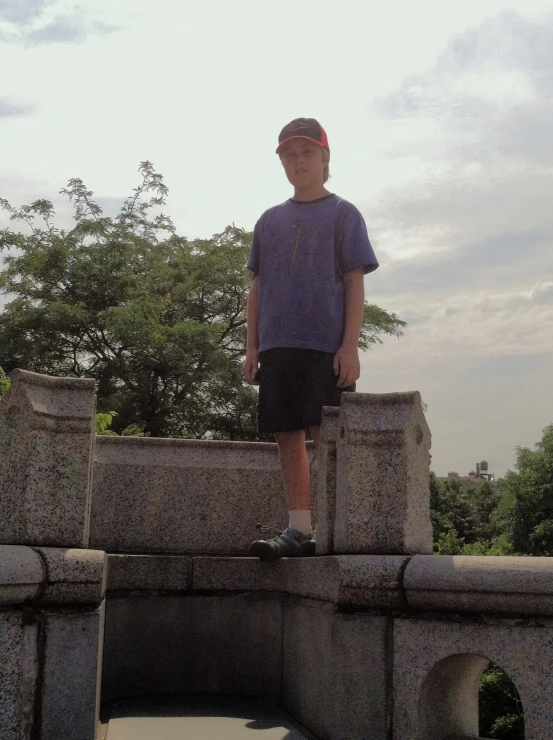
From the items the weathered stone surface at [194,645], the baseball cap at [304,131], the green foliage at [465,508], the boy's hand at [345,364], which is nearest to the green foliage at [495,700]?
the green foliage at [465,508]

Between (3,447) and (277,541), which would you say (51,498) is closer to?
(3,447)

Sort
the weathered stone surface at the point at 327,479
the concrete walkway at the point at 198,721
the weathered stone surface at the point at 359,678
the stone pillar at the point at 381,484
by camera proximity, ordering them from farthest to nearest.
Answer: the weathered stone surface at the point at 327,479, the concrete walkway at the point at 198,721, the stone pillar at the point at 381,484, the weathered stone surface at the point at 359,678

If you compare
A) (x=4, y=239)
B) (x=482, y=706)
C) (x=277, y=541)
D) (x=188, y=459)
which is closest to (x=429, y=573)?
(x=277, y=541)

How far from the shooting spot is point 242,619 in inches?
179

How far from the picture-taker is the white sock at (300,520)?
14.0ft

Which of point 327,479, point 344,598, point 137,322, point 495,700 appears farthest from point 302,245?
point 495,700

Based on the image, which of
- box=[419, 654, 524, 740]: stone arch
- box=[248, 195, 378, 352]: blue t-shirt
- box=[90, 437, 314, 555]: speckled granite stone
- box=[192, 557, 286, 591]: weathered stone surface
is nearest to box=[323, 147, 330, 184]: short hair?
box=[248, 195, 378, 352]: blue t-shirt

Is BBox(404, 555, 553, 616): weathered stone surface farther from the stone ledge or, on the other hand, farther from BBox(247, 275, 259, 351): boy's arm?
BBox(247, 275, 259, 351): boy's arm

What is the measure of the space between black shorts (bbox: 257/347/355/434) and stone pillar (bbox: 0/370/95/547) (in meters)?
1.15

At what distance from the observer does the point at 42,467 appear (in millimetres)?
3250

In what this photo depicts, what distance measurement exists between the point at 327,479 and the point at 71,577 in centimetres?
117

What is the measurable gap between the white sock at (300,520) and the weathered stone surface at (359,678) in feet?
3.59

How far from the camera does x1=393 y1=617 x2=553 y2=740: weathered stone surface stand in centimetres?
288

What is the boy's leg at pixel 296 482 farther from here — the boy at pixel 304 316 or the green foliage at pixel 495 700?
the green foliage at pixel 495 700
